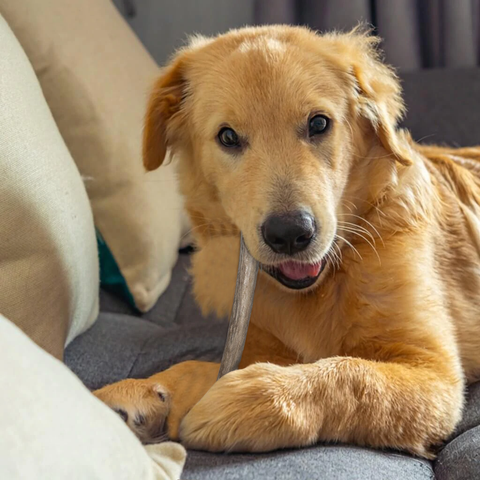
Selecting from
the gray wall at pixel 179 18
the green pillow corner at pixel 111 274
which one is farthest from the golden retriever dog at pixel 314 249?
the gray wall at pixel 179 18

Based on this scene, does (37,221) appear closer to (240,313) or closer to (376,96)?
(240,313)

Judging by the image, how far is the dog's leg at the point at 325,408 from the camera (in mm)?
1102

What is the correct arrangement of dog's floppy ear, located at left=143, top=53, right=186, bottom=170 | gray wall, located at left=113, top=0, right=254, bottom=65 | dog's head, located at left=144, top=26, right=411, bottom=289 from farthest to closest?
1. gray wall, located at left=113, top=0, right=254, bottom=65
2. dog's floppy ear, located at left=143, top=53, right=186, bottom=170
3. dog's head, located at left=144, top=26, right=411, bottom=289

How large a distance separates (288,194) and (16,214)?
1.99 feet

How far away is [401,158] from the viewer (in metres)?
1.50

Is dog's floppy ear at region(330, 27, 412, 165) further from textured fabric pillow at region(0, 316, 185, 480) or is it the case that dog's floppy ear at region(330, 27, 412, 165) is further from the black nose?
textured fabric pillow at region(0, 316, 185, 480)

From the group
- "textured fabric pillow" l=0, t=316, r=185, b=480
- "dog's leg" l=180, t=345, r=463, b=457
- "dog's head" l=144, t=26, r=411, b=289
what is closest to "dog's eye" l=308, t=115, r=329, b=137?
"dog's head" l=144, t=26, r=411, b=289

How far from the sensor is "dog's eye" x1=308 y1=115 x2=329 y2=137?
1.43 meters

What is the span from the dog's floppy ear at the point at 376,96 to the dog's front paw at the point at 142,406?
0.80 metres

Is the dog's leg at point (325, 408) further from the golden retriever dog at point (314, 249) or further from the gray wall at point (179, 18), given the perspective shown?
the gray wall at point (179, 18)

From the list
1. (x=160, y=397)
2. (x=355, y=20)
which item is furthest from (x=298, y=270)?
(x=355, y=20)

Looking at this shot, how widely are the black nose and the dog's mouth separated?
131mm

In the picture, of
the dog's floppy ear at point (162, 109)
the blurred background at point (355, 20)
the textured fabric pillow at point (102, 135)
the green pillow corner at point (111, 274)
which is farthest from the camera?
the blurred background at point (355, 20)

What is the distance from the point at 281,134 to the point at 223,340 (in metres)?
0.65
